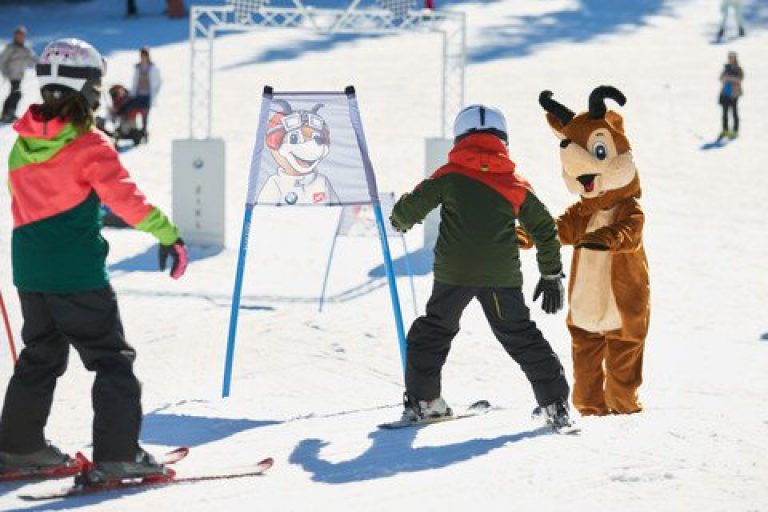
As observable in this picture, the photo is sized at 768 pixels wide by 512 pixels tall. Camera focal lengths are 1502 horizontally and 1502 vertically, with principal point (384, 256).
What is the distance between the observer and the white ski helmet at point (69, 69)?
546cm

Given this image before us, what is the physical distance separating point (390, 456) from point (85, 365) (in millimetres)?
1223

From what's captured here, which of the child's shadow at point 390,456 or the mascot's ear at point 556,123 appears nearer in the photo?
the child's shadow at point 390,456

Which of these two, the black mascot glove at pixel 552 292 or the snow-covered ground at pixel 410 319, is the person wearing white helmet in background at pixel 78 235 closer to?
the snow-covered ground at pixel 410 319

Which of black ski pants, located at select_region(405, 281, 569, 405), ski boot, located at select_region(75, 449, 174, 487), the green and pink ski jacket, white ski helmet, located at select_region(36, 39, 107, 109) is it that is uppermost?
white ski helmet, located at select_region(36, 39, 107, 109)

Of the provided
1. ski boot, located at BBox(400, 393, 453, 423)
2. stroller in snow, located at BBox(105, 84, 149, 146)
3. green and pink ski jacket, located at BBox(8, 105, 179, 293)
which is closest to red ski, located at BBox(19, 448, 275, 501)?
green and pink ski jacket, located at BBox(8, 105, 179, 293)

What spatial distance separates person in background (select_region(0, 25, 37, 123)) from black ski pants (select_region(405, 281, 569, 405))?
577 inches

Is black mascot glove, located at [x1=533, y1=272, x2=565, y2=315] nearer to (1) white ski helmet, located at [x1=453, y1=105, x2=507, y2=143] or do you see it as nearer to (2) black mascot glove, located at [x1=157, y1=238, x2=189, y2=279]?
(1) white ski helmet, located at [x1=453, y1=105, x2=507, y2=143]

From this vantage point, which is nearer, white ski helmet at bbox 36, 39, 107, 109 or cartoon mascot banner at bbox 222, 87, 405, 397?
white ski helmet at bbox 36, 39, 107, 109

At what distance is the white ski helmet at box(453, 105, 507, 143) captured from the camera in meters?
6.62

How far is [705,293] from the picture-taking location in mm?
12656

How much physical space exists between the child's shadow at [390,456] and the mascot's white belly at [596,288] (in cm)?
97

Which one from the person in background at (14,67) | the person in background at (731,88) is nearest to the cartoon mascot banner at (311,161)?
the person in background at (14,67)

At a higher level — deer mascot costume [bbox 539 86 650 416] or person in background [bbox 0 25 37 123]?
person in background [bbox 0 25 37 123]

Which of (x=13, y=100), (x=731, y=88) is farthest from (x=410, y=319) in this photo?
(x=731, y=88)
